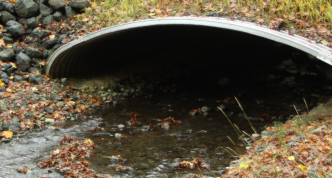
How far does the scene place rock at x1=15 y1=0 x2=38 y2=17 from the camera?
986 cm

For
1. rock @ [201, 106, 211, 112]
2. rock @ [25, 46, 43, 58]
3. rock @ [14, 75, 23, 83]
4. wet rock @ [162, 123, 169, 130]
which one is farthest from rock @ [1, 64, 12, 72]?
rock @ [201, 106, 211, 112]

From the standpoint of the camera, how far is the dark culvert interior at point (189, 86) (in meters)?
5.80

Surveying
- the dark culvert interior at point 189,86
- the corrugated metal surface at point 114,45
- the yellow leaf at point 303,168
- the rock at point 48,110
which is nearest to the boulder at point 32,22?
the corrugated metal surface at point 114,45

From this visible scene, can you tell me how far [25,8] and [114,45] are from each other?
336 cm

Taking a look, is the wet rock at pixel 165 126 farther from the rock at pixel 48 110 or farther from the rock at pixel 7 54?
the rock at pixel 7 54

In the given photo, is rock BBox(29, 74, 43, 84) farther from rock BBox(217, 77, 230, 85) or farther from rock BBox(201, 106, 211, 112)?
rock BBox(217, 77, 230, 85)

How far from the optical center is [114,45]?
10.4m

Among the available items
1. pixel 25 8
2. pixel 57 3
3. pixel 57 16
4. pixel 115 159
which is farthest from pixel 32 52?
pixel 115 159

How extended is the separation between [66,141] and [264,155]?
4067mm

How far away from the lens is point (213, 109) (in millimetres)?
9258

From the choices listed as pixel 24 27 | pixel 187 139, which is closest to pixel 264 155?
pixel 187 139

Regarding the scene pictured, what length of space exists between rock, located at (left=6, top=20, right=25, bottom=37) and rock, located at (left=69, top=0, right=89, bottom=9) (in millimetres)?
1930

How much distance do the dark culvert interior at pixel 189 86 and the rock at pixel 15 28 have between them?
79.5 inches

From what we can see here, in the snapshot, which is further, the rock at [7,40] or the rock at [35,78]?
the rock at [7,40]
